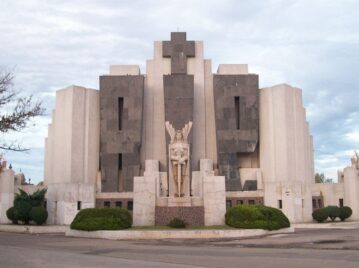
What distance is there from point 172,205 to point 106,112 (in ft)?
73.1

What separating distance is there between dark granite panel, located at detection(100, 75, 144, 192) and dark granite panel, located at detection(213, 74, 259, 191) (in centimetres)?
734

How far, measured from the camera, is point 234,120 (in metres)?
48.3

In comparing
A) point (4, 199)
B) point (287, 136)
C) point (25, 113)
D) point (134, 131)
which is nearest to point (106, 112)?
point (134, 131)

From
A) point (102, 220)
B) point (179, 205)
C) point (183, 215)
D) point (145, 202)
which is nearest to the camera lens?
point (102, 220)

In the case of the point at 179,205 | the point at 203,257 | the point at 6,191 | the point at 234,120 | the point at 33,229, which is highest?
the point at 234,120

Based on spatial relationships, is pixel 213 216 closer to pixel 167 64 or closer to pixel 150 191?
pixel 150 191

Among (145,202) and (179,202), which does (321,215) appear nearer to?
(179,202)

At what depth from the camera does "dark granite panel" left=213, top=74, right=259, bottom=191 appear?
47719mm

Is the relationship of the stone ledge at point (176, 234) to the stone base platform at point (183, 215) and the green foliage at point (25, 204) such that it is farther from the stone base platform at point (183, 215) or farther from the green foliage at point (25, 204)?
the green foliage at point (25, 204)

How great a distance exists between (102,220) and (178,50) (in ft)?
96.2

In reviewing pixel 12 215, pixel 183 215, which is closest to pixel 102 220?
pixel 183 215

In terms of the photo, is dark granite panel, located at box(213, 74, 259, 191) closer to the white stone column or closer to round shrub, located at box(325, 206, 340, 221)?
round shrub, located at box(325, 206, 340, 221)

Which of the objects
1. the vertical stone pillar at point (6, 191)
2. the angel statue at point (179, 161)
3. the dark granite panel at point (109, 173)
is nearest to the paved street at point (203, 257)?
the angel statue at point (179, 161)

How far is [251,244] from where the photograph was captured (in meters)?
19.1
